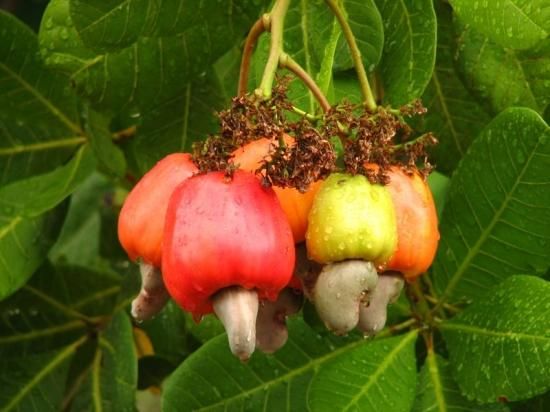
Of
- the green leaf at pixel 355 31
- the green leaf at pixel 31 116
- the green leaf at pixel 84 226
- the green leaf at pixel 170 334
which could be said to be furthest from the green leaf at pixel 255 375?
the green leaf at pixel 84 226

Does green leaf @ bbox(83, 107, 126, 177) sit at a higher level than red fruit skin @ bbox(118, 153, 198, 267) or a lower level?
lower

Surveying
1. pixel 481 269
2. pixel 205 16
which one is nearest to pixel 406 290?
pixel 481 269

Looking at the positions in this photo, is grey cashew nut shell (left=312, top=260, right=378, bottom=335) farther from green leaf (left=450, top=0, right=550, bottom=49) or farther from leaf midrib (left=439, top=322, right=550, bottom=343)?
green leaf (left=450, top=0, right=550, bottom=49)

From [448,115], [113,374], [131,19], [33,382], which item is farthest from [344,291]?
[33,382]

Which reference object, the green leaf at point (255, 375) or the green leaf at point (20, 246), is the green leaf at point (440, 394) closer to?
the green leaf at point (255, 375)

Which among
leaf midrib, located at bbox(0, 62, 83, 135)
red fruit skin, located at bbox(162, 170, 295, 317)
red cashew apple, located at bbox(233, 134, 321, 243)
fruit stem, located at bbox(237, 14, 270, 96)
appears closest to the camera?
red fruit skin, located at bbox(162, 170, 295, 317)

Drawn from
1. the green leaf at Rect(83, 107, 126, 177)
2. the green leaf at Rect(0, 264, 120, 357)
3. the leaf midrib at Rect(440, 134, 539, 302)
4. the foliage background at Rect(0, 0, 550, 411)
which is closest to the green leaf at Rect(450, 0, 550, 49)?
the foliage background at Rect(0, 0, 550, 411)

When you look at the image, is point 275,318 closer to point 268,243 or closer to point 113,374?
point 268,243
